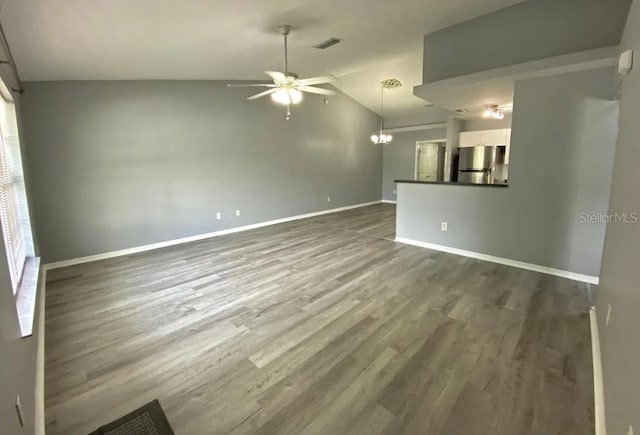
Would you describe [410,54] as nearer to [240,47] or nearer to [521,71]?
[521,71]

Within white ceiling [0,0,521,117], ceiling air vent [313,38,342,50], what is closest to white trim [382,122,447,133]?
white ceiling [0,0,521,117]

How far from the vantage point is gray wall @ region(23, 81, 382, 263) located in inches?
159

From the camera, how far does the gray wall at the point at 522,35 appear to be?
125 inches

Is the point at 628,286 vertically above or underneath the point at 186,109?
underneath

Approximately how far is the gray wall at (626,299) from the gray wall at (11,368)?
2215mm

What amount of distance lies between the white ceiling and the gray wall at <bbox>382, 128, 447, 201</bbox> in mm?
4042

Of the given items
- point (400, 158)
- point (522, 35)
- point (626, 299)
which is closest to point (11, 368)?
point (626, 299)

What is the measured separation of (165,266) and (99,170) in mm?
1801

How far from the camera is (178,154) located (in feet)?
16.8

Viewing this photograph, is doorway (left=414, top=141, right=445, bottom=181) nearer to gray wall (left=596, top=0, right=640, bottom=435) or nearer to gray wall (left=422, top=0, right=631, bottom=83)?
gray wall (left=422, top=0, right=631, bottom=83)

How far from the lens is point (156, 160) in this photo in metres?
4.89

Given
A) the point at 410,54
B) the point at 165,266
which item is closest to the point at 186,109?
the point at 165,266

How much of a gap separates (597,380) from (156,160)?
18.9 feet

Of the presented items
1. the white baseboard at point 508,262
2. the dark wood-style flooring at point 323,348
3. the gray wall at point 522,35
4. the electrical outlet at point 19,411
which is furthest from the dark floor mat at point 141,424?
the gray wall at point 522,35
